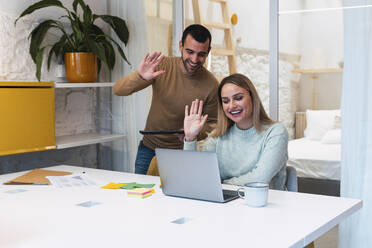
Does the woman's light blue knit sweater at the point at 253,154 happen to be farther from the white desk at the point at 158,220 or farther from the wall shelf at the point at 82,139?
the wall shelf at the point at 82,139

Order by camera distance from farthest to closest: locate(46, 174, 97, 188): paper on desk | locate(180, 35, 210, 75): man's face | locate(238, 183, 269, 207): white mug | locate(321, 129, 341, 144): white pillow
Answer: locate(321, 129, 341, 144): white pillow < locate(180, 35, 210, 75): man's face < locate(46, 174, 97, 188): paper on desk < locate(238, 183, 269, 207): white mug

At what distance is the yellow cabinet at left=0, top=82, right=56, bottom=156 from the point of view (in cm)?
313

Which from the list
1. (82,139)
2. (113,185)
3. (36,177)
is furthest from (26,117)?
(113,185)

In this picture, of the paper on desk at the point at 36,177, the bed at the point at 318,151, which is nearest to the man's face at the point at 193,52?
the bed at the point at 318,151

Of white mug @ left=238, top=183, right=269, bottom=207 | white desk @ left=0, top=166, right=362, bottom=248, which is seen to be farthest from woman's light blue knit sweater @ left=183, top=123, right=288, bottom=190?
white mug @ left=238, top=183, right=269, bottom=207

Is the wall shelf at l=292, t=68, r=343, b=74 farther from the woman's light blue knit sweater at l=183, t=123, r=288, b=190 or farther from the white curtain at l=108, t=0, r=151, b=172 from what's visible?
the white curtain at l=108, t=0, r=151, b=172

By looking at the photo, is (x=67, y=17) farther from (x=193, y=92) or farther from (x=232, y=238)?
(x=232, y=238)

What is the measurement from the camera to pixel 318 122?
3.38 m

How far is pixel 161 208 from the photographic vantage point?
5.97 ft

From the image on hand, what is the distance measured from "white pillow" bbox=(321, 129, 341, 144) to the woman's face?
1.09m

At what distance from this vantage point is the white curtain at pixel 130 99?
4.22 metres

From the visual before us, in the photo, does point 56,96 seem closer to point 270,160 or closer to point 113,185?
point 113,185

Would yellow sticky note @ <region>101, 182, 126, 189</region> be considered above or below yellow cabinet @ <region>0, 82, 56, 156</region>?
below

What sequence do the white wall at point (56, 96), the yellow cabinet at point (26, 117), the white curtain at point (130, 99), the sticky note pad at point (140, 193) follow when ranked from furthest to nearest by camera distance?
the white curtain at point (130, 99) < the white wall at point (56, 96) < the yellow cabinet at point (26, 117) < the sticky note pad at point (140, 193)
